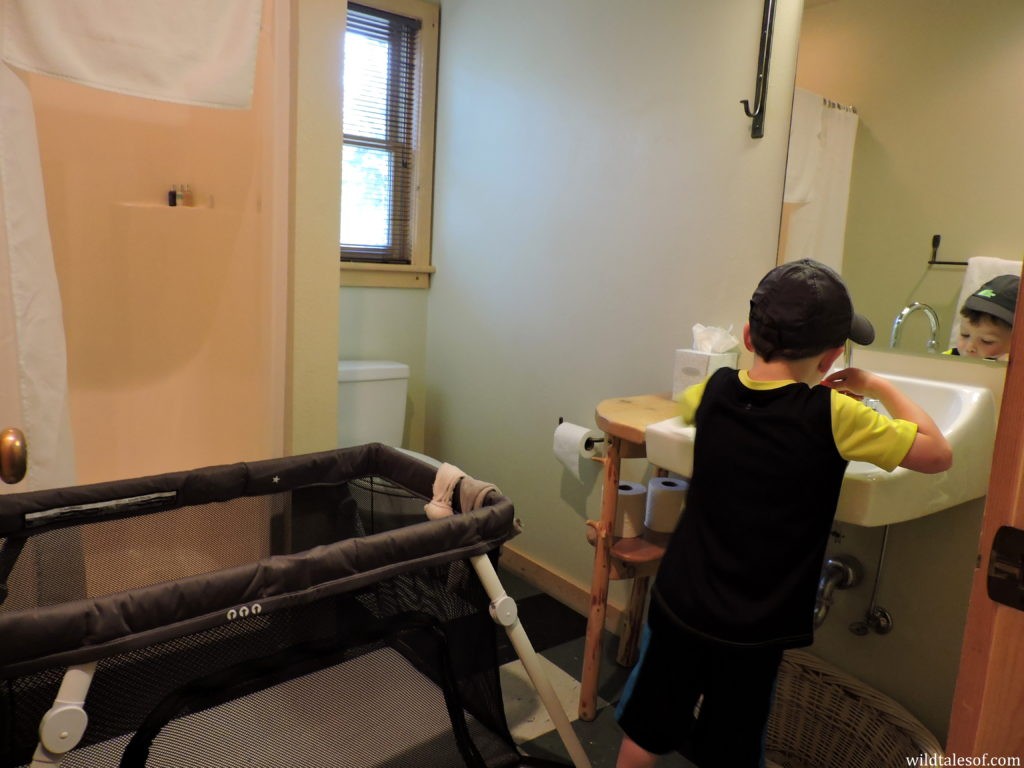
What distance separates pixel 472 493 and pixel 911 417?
2.54 feet

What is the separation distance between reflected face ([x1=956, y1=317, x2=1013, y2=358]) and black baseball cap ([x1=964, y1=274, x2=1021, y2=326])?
0.08ft

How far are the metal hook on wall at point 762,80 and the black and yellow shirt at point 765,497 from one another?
2.82ft

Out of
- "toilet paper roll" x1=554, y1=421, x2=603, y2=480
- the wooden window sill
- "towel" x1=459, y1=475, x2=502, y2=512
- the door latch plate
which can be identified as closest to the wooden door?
the door latch plate

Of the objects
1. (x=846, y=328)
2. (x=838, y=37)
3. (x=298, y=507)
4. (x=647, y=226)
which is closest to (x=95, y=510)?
(x=298, y=507)

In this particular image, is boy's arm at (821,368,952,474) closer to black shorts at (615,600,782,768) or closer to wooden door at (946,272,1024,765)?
black shorts at (615,600,782,768)

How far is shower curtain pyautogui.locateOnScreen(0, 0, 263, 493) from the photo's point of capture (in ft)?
4.74

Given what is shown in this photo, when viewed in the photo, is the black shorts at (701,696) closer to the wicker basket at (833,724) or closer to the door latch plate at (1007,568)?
the wicker basket at (833,724)

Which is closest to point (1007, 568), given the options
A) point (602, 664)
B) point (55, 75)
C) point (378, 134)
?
point (602, 664)

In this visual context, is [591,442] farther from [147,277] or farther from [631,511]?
[147,277]

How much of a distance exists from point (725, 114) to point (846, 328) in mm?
914

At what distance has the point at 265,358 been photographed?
1961 mm

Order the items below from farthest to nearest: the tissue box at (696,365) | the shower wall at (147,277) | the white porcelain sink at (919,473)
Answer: the shower wall at (147,277)
the tissue box at (696,365)
the white porcelain sink at (919,473)

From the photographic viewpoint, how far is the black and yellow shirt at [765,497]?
1.09 m

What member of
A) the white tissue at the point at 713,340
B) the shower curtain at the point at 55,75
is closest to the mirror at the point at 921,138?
the white tissue at the point at 713,340
